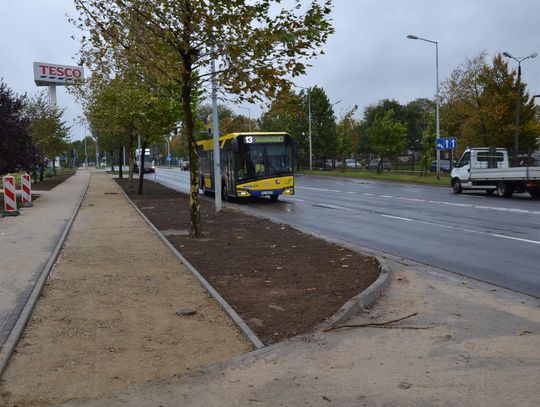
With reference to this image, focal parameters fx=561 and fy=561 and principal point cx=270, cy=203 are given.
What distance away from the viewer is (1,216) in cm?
1794

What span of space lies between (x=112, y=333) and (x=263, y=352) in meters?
1.64

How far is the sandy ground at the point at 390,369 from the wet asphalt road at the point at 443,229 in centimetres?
211

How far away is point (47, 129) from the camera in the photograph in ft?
132

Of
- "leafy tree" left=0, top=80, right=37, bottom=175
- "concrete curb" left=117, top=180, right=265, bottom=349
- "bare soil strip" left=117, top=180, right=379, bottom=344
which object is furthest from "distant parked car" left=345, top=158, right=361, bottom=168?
"concrete curb" left=117, top=180, right=265, bottom=349

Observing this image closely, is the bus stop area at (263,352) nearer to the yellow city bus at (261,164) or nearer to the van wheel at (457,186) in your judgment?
the yellow city bus at (261,164)

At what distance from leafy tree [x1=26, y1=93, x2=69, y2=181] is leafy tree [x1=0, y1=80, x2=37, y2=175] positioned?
15.3 metres

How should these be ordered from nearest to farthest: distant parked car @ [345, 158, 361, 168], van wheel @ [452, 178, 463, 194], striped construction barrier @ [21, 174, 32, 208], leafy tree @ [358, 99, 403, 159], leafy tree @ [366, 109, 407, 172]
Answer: striped construction barrier @ [21, 174, 32, 208] < van wheel @ [452, 178, 463, 194] < leafy tree @ [366, 109, 407, 172] < distant parked car @ [345, 158, 361, 168] < leafy tree @ [358, 99, 403, 159]

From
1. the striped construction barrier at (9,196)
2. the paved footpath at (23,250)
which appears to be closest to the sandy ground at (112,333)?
A: the paved footpath at (23,250)

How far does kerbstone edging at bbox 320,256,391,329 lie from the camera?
5644mm

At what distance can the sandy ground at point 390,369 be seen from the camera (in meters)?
3.91

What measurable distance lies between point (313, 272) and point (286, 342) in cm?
311

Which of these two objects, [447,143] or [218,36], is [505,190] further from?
[218,36]

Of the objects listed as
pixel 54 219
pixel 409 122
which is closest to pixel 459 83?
pixel 54 219

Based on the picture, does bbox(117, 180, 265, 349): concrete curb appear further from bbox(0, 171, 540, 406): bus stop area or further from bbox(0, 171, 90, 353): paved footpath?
bbox(0, 171, 90, 353): paved footpath
